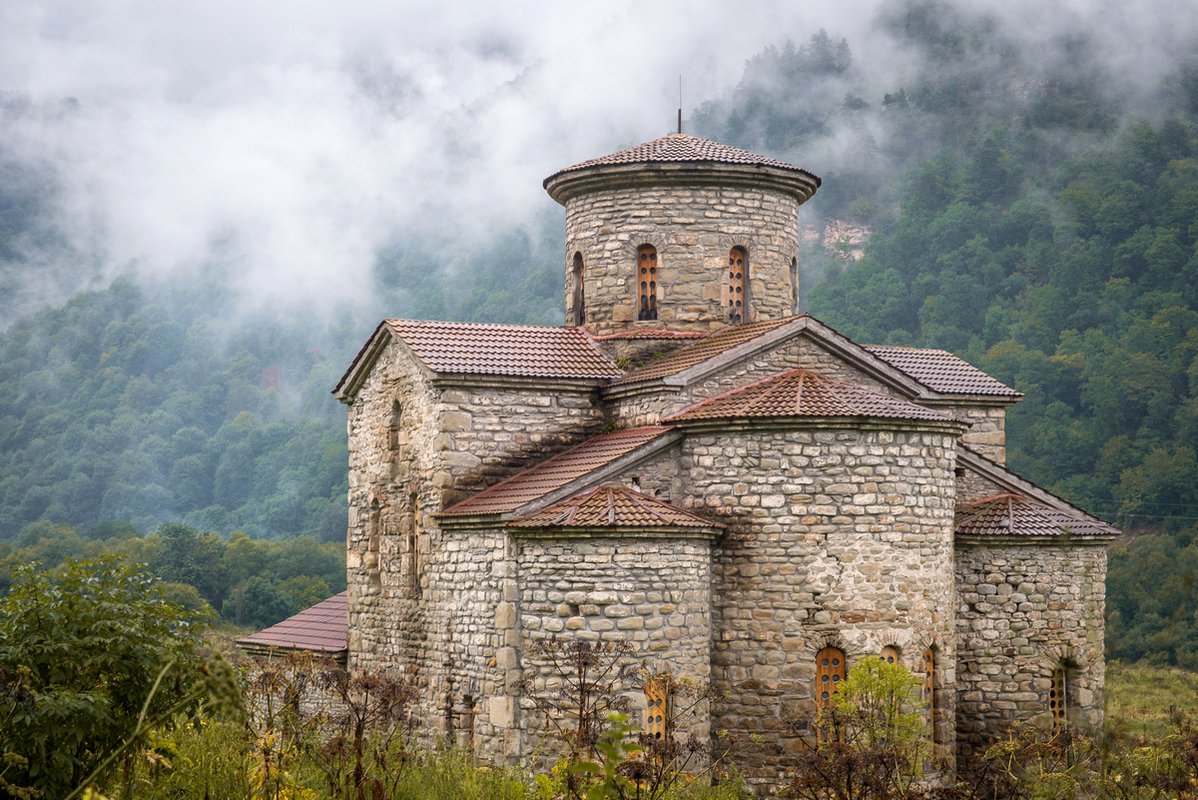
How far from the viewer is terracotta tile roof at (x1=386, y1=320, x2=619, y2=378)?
1894cm

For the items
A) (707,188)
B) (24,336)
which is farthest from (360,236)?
(707,188)

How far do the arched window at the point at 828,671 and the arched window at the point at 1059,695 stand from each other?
11.9 ft

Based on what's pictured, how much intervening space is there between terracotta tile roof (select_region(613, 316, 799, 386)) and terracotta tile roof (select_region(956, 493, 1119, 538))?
3.27 m

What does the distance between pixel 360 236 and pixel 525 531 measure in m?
98.0

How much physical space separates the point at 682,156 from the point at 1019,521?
244 inches

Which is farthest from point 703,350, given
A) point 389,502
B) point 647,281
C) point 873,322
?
point 873,322

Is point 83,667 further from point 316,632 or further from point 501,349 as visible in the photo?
point 316,632

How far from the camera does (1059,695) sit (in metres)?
19.2

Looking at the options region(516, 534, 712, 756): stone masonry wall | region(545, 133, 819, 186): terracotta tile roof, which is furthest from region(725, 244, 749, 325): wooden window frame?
region(516, 534, 712, 756): stone masonry wall

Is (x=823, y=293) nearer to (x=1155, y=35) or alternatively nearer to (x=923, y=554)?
(x=1155, y=35)

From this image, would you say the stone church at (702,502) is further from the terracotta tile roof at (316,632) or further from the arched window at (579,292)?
the terracotta tile roof at (316,632)

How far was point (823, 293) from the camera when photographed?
65.6 metres

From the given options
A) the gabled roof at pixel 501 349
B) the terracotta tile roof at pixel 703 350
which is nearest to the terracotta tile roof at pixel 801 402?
the terracotta tile roof at pixel 703 350

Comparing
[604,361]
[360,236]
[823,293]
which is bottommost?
[604,361]
